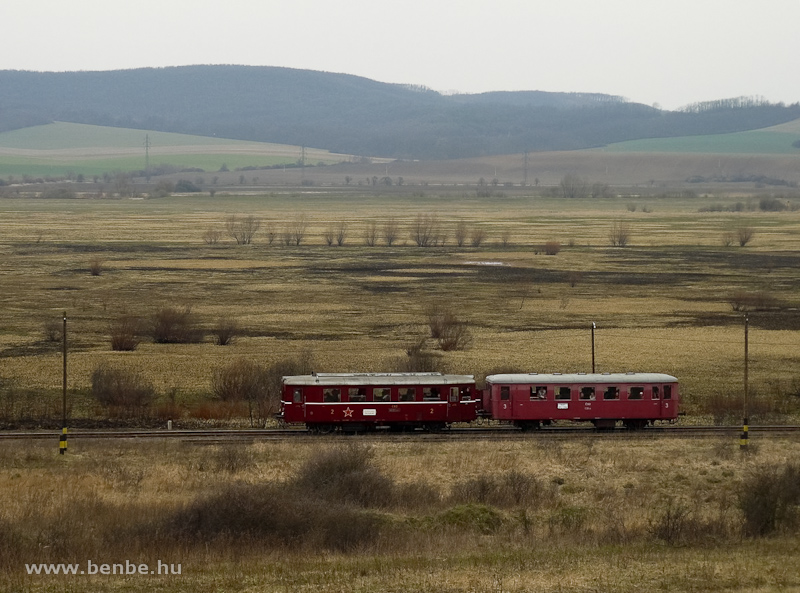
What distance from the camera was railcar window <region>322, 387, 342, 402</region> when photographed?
40.7 meters

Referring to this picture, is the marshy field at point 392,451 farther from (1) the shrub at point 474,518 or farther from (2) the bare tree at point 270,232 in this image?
(2) the bare tree at point 270,232

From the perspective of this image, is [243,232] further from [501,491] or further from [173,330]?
[501,491]

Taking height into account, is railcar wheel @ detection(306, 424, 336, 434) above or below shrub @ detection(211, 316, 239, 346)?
below

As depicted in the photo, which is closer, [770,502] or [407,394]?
[770,502]

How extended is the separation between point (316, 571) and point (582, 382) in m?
19.4

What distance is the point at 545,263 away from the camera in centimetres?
11438

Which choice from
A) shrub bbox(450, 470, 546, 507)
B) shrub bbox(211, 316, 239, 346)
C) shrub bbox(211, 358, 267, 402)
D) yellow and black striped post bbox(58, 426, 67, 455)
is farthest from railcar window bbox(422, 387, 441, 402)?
shrub bbox(211, 316, 239, 346)

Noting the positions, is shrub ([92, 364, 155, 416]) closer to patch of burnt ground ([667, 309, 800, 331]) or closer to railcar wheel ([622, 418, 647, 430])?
railcar wheel ([622, 418, 647, 430])

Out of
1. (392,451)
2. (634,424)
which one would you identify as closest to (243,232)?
(634,424)

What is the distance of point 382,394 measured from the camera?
4103 cm

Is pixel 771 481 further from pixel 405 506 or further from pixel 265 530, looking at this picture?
pixel 265 530

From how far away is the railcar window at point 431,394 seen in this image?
135ft

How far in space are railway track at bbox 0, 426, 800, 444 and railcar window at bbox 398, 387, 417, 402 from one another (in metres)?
1.29

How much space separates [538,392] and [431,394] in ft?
12.8
